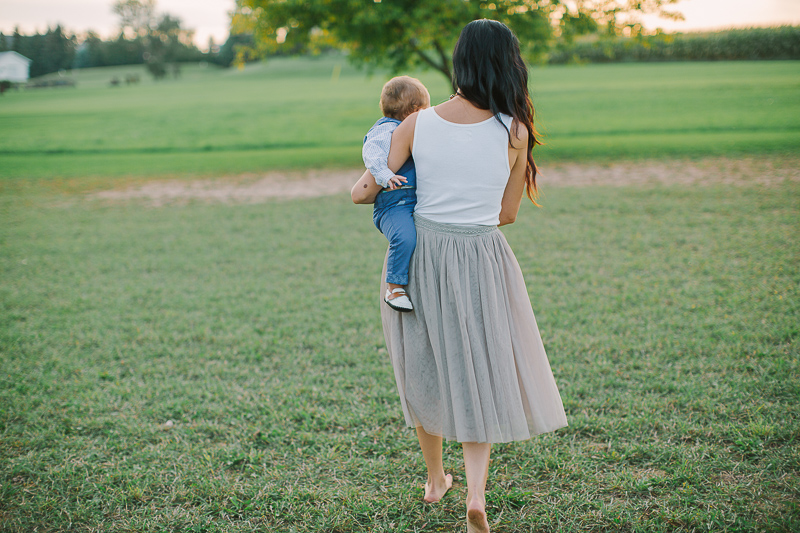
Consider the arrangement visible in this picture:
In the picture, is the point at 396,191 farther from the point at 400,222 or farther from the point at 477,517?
the point at 477,517

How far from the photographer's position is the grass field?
2662 millimetres

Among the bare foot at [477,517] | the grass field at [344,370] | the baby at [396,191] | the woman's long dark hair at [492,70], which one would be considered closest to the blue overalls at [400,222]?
the baby at [396,191]

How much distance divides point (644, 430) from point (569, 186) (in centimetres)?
812

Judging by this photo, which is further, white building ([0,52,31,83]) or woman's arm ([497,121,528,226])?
white building ([0,52,31,83])

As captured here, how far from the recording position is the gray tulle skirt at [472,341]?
7.38 feet

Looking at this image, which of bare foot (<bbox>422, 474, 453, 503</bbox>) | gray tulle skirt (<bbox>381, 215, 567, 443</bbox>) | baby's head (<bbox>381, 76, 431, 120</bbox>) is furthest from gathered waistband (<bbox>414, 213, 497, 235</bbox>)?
bare foot (<bbox>422, 474, 453, 503</bbox>)

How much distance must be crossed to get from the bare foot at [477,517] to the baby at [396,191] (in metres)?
0.83

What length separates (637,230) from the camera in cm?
735

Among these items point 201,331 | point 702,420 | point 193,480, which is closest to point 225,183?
point 201,331

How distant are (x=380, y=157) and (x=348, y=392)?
2.00m

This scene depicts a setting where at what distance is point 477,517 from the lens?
2219 millimetres

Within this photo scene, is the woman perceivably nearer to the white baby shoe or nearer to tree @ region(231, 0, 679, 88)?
the white baby shoe

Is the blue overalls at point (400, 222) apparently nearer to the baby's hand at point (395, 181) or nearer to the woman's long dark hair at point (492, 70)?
the baby's hand at point (395, 181)

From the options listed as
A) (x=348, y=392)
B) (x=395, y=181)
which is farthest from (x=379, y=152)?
(x=348, y=392)
